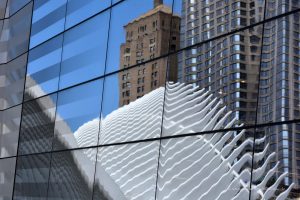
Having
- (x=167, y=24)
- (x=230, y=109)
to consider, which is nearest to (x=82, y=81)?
(x=167, y=24)

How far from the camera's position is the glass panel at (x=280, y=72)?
7.46 meters

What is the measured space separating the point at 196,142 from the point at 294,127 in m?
2.12

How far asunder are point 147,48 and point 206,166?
3136 mm

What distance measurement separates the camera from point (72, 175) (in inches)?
500

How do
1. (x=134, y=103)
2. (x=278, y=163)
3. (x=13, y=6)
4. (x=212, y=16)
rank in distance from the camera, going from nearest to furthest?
1. (x=278, y=163)
2. (x=212, y=16)
3. (x=134, y=103)
4. (x=13, y=6)

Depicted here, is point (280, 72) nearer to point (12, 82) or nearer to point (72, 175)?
point (72, 175)

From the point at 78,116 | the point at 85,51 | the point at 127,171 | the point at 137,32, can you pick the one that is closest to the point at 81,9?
the point at 85,51

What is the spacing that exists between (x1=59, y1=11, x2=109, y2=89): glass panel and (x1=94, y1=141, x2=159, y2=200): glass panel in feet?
6.77

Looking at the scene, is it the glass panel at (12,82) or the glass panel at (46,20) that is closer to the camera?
the glass panel at (46,20)

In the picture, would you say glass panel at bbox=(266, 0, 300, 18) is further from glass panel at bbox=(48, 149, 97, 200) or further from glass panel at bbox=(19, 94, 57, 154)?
glass panel at bbox=(19, 94, 57, 154)

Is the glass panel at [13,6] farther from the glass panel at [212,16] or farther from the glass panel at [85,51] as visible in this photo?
the glass panel at [212,16]

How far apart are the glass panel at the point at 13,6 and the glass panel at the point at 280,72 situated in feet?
38.5

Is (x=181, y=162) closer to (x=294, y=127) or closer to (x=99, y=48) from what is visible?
(x=294, y=127)

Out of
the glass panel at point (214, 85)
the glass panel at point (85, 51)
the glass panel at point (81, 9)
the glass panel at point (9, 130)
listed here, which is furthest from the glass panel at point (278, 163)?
the glass panel at point (9, 130)
